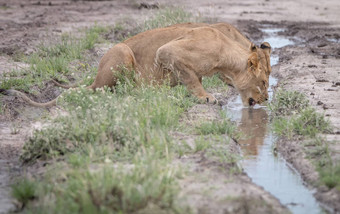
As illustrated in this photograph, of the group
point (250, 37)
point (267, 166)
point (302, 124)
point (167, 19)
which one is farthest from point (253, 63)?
point (250, 37)

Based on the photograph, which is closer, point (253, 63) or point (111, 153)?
point (111, 153)

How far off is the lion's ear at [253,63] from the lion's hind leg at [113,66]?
1.47 m

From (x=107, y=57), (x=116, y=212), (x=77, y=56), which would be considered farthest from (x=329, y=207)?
(x=77, y=56)

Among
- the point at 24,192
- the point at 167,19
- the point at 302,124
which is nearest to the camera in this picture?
the point at 24,192

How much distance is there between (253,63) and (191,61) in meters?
0.77

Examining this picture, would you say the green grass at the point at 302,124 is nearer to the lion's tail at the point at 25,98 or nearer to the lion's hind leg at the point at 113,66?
the lion's hind leg at the point at 113,66

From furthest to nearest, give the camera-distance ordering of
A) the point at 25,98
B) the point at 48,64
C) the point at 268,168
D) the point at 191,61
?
the point at 48,64, the point at 191,61, the point at 25,98, the point at 268,168

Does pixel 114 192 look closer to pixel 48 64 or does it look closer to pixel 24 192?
pixel 24 192

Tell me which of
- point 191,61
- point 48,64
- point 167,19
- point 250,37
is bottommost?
point 250,37

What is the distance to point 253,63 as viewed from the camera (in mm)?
7293

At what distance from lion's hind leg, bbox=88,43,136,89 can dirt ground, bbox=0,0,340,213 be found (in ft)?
2.77

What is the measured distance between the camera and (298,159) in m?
5.21

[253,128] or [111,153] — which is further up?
[111,153]

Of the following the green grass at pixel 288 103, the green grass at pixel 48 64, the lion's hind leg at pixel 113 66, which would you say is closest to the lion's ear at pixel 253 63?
the green grass at pixel 288 103
